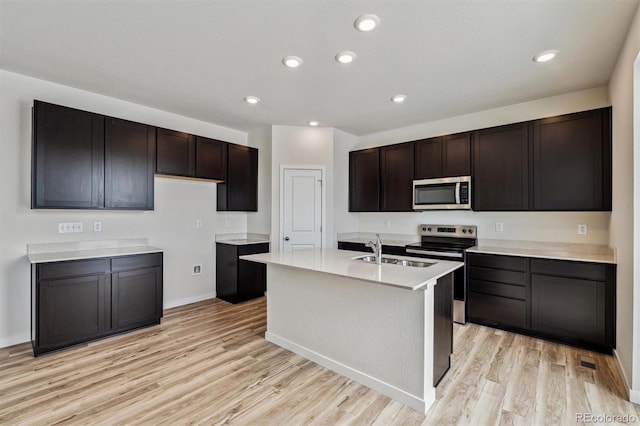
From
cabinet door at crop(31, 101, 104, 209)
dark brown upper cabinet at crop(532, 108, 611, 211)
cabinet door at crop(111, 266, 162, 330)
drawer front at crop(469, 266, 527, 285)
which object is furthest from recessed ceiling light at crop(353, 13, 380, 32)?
cabinet door at crop(111, 266, 162, 330)

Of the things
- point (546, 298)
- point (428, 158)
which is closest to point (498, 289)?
point (546, 298)

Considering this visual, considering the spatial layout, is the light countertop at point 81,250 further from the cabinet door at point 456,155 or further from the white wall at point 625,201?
the white wall at point 625,201

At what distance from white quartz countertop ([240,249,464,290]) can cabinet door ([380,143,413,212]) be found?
1766 mm

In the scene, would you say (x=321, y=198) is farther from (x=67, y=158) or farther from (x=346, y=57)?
(x=67, y=158)

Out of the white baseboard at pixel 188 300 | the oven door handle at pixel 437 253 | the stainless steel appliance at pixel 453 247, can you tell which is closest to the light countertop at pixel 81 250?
the white baseboard at pixel 188 300

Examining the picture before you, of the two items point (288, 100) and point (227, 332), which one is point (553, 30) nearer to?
point (288, 100)

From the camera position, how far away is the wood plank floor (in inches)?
78.2

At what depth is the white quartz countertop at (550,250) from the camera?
115 inches

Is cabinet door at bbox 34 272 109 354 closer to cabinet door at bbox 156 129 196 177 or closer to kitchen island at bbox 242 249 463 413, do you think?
cabinet door at bbox 156 129 196 177

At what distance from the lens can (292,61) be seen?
268 centimetres

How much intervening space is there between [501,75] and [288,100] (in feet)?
7.37

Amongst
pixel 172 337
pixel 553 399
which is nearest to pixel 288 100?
pixel 172 337

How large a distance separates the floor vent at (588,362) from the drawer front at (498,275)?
774 mm

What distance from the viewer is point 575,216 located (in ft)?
11.1
